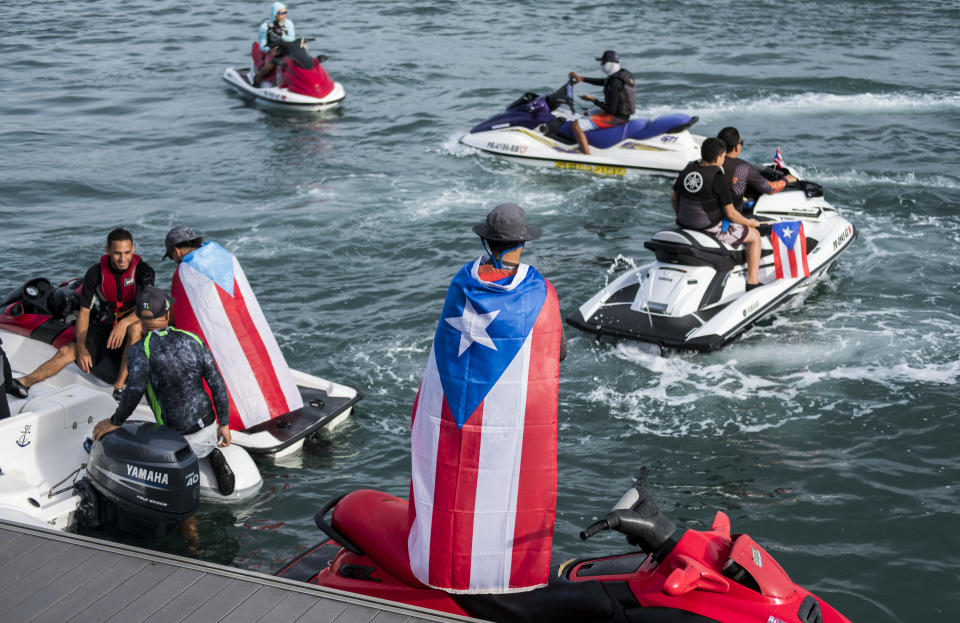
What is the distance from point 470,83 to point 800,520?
16.3 m

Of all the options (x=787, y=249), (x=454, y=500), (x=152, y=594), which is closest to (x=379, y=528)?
(x=454, y=500)

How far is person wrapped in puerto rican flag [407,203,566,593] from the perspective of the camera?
175 inches

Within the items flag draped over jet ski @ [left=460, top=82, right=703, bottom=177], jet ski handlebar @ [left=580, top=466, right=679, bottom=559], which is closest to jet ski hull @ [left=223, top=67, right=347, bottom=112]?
flag draped over jet ski @ [left=460, top=82, right=703, bottom=177]

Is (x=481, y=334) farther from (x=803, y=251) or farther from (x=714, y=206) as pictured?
(x=803, y=251)

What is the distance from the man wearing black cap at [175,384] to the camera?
6.42 meters

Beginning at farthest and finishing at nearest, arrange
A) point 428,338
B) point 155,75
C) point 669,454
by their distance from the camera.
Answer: point 155,75 < point 428,338 < point 669,454

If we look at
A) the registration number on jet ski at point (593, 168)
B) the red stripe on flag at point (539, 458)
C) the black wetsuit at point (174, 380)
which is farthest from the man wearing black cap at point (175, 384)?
the registration number on jet ski at point (593, 168)

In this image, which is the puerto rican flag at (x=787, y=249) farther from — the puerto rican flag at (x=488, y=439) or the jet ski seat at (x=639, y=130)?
the puerto rican flag at (x=488, y=439)

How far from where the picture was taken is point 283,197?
49.7 feet

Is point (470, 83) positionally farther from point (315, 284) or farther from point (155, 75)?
point (315, 284)

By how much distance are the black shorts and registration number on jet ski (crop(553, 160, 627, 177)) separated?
29.3ft

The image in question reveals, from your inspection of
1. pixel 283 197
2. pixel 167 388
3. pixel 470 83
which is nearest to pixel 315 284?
pixel 283 197

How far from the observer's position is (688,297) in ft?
31.9

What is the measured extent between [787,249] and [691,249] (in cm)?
115
